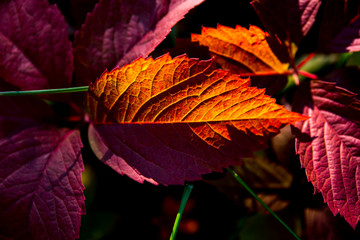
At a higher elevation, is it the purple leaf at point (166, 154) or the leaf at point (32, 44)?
the leaf at point (32, 44)

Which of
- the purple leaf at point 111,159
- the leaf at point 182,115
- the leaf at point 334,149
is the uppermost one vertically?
the leaf at point 182,115

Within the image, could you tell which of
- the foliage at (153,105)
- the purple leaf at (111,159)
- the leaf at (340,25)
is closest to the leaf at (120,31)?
the foliage at (153,105)

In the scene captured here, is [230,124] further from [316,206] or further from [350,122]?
[316,206]

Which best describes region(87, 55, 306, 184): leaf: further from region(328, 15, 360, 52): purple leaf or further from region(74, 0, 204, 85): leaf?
region(328, 15, 360, 52): purple leaf

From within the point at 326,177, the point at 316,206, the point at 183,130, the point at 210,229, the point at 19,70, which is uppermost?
the point at 19,70

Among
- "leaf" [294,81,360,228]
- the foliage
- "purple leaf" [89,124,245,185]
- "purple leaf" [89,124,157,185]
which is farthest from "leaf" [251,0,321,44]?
"purple leaf" [89,124,157,185]

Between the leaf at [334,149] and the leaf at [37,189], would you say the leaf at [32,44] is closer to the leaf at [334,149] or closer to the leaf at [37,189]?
the leaf at [37,189]

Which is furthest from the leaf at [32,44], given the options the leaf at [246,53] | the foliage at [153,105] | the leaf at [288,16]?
the leaf at [288,16]

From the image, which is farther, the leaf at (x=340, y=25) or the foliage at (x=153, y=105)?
the leaf at (x=340, y=25)

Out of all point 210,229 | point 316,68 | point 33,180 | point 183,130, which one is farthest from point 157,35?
point 210,229
